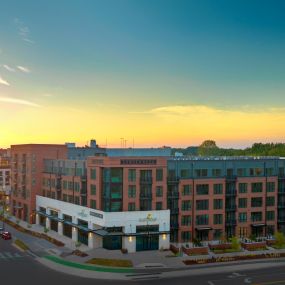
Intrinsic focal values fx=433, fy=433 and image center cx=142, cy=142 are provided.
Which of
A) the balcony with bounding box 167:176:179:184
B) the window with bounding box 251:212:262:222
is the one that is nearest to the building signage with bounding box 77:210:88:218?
the balcony with bounding box 167:176:179:184

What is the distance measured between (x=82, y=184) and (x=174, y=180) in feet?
69.5

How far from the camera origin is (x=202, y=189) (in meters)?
100

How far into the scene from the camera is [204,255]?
85750 millimetres

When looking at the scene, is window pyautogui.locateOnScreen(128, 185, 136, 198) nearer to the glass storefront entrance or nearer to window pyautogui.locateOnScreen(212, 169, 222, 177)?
the glass storefront entrance

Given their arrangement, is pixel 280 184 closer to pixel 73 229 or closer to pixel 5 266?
pixel 73 229

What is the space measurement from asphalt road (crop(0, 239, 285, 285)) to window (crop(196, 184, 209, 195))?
27.0m

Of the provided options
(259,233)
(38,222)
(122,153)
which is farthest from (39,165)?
(259,233)

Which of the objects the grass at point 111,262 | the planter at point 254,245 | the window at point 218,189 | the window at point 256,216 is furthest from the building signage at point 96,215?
the window at point 256,216

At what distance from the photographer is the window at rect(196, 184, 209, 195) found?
100188 mm

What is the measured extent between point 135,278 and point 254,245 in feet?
107

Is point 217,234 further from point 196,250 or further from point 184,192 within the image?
point 196,250

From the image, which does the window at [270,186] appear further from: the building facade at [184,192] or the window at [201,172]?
the window at [201,172]

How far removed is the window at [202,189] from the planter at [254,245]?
14669 mm

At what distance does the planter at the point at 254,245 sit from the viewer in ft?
297
